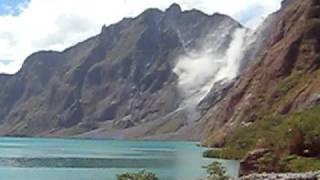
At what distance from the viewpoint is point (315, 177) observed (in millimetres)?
35250

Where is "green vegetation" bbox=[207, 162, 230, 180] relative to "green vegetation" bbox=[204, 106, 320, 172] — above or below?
below

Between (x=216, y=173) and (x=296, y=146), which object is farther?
(x=296, y=146)

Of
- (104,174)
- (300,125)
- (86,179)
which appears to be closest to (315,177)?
(300,125)

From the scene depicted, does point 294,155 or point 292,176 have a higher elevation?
point 294,155

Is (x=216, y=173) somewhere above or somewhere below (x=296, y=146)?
below

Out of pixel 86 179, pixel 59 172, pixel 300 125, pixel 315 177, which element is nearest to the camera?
pixel 315 177

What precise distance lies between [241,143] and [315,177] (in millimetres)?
147671

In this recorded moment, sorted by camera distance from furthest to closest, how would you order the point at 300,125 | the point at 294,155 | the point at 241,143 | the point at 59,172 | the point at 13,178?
1. the point at 241,143
2. the point at 59,172
3. the point at 13,178
4. the point at 300,125
5. the point at 294,155

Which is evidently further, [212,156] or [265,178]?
[212,156]

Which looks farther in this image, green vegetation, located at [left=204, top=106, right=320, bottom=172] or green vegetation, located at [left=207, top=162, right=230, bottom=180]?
green vegetation, located at [left=204, top=106, right=320, bottom=172]

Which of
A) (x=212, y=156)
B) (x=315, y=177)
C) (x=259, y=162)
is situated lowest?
(x=315, y=177)

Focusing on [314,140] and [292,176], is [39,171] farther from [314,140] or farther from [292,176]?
[292,176]

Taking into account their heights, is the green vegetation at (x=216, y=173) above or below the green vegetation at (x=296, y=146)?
below

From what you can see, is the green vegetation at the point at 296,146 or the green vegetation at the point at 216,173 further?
the green vegetation at the point at 296,146
